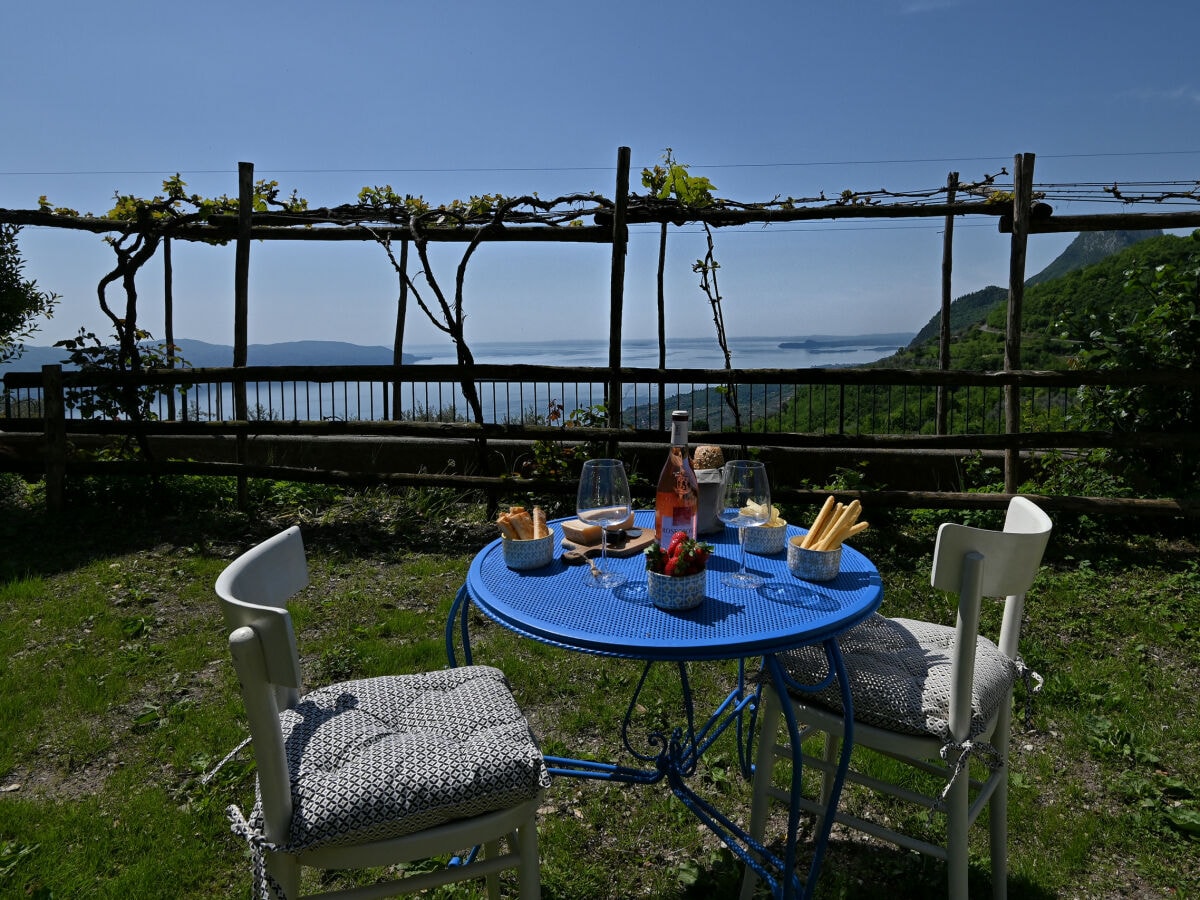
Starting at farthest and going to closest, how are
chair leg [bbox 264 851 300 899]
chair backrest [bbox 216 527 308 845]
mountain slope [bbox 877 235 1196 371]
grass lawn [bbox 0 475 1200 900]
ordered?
mountain slope [bbox 877 235 1196 371] → grass lawn [bbox 0 475 1200 900] → chair leg [bbox 264 851 300 899] → chair backrest [bbox 216 527 308 845]

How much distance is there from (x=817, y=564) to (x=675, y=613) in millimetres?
411

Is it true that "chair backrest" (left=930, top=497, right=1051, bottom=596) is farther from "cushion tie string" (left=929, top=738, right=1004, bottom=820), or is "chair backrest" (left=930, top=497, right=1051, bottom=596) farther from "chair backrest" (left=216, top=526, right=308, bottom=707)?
"chair backrest" (left=216, top=526, right=308, bottom=707)

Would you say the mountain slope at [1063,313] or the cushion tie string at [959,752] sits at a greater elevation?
the mountain slope at [1063,313]

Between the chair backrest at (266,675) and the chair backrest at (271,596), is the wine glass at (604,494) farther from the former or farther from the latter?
the chair backrest at (266,675)

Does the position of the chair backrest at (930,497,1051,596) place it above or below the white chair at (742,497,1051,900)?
above

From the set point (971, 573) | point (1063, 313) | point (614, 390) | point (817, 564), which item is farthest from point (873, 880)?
point (1063, 313)

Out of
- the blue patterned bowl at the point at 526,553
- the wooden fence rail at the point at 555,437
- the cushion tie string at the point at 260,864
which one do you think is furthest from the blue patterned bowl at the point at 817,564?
the wooden fence rail at the point at 555,437

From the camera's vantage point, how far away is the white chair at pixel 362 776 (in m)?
1.38

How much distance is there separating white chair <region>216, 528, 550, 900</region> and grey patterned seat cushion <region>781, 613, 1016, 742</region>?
2.45 ft

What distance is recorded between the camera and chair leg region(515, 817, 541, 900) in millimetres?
1598

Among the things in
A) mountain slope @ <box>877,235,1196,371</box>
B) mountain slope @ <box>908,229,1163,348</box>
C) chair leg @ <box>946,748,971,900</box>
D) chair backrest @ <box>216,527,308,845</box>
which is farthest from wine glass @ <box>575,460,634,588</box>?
mountain slope @ <box>908,229,1163,348</box>

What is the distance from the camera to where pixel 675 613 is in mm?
1682

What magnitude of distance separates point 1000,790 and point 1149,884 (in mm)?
567

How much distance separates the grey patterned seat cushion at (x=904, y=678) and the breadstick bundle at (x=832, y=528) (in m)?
0.30
